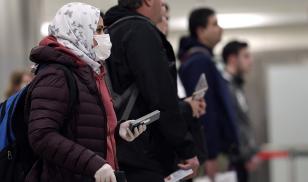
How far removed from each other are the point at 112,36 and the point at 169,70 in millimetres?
274

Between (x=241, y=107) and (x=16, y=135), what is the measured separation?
132 inches

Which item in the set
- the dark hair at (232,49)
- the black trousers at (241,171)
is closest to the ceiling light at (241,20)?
the dark hair at (232,49)

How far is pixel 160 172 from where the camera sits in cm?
300

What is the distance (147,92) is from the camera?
290 cm

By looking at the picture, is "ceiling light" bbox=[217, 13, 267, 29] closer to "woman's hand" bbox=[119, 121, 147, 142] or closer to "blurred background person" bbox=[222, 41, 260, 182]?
"blurred background person" bbox=[222, 41, 260, 182]

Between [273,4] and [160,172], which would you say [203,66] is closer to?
[160,172]

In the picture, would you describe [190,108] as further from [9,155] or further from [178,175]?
[9,155]

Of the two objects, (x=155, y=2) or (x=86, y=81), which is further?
(x=155, y=2)

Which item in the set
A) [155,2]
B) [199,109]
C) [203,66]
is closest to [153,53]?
[155,2]

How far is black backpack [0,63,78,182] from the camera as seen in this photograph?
2.39 m

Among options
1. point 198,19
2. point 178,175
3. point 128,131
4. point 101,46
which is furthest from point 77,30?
point 198,19

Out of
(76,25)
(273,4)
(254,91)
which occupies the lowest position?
(254,91)

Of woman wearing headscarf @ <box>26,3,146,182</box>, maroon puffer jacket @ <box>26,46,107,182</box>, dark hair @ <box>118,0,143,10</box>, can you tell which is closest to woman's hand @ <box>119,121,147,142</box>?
woman wearing headscarf @ <box>26,3,146,182</box>

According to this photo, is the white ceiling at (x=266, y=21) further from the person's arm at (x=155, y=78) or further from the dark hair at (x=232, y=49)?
the person's arm at (x=155, y=78)
